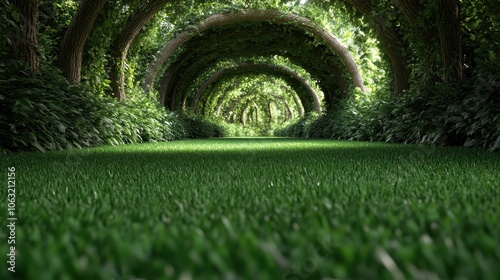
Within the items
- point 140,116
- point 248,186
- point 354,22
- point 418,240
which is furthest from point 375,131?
point 418,240

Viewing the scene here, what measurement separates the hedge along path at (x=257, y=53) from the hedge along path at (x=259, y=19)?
0.74m

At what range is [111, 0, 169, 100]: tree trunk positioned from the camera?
8375mm

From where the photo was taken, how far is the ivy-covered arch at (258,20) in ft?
38.0

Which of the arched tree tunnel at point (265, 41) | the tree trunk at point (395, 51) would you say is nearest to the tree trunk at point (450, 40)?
the arched tree tunnel at point (265, 41)

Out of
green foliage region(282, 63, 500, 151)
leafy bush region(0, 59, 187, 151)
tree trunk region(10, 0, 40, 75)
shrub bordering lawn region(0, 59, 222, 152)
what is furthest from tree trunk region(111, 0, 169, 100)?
green foliage region(282, 63, 500, 151)

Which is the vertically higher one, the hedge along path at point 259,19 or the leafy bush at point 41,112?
the hedge along path at point 259,19

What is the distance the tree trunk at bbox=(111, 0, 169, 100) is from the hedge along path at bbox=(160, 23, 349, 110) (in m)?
4.60

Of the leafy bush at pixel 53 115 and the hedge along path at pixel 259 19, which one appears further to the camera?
the hedge along path at pixel 259 19

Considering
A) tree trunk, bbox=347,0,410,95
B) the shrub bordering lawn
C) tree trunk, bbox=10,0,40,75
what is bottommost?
the shrub bordering lawn

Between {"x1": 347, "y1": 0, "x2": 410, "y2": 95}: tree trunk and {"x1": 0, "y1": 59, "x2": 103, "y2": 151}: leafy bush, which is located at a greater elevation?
{"x1": 347, "y1": 0, "x2": 410, "y2": 95}: tree trunk

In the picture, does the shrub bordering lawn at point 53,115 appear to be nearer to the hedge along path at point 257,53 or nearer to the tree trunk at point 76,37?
the tree trunk at point 76,37

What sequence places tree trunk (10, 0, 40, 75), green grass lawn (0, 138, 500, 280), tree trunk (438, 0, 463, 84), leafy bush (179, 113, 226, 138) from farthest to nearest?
1. leafy bush (179, 113, 226, 138)
2. tree trunk (438, 0, 463, 84)
3. tree trunk (10, 0, 40, 75)
4. green grass lawn (0, 138, 500, 280)

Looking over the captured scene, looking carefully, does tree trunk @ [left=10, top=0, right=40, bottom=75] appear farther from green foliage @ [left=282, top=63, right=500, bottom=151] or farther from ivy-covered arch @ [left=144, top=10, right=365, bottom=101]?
ivy-covered arch @ [left=144, top=10, right=365, bottom=101]

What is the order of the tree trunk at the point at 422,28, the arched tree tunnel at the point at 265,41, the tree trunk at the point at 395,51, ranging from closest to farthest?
the arched tree tunnel at the point at 265,41 → the tree trunk at the point at 422,28 → the tree trunk at the point at 395,51
